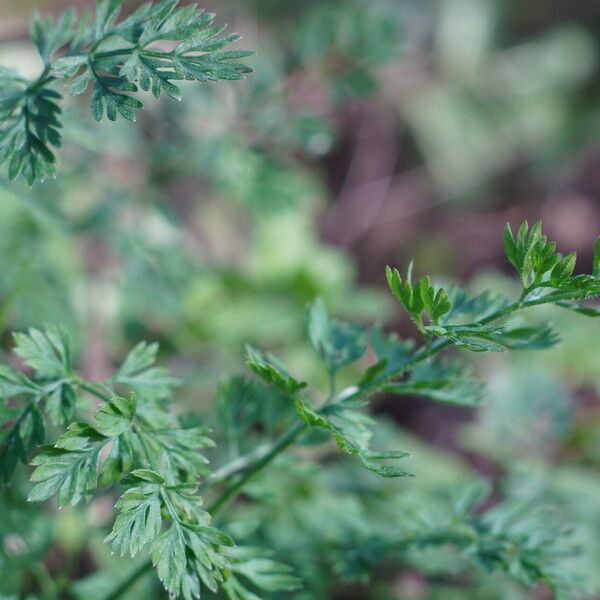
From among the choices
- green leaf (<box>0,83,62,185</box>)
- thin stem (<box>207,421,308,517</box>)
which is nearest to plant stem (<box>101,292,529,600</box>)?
thin stem (<box>207,421,308,517</box>)

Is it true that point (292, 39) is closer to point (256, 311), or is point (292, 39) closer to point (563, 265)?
point (256, 311)

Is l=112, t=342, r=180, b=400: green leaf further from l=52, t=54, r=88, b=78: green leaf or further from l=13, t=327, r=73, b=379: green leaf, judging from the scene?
l=52, t=54, r=88, b=78: green leaf

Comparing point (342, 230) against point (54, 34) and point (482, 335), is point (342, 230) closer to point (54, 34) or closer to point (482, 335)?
point (54, 34)

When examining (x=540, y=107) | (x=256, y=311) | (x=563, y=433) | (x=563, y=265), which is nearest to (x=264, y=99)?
(x=256, y=311)

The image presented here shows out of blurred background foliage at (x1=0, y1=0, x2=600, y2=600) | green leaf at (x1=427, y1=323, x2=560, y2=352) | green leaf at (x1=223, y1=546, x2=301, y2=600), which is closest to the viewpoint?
green leaf at (x1=427, y1=323, x2=560, y2=352)

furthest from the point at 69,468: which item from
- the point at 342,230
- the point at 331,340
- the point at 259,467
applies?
the point at 342,230

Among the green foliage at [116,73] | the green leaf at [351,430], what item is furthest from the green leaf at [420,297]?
the green foliage at [116,73]
